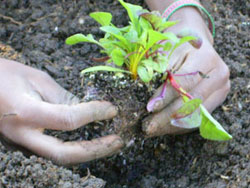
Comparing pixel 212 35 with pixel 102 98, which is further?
pixel 212 35

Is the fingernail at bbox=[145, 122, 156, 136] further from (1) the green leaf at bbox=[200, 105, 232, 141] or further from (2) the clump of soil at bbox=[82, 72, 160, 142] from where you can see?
(1) the green leaf at bbox=[200, 105, 232, 141]

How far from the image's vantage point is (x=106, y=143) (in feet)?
4.34

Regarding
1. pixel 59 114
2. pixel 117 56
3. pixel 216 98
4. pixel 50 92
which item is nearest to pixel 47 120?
pixel 59 114

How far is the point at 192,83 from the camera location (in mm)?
1405

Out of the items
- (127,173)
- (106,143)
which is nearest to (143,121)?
(106,143)

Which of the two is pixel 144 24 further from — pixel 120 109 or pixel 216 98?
pixel 216 98

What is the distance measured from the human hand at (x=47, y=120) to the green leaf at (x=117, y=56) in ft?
0.49

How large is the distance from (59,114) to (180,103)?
42cm

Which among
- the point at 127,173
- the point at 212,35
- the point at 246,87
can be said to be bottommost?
the point at 127,173

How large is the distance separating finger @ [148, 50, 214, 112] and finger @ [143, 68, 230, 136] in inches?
0.9

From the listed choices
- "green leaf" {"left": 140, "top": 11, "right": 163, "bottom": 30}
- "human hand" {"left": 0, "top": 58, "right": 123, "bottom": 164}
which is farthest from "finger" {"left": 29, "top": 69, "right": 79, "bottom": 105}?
"green leaf" {"left": 140, "top": 11, "right": 163, "bottom": 30}

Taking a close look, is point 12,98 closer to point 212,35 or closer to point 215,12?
point 212,35

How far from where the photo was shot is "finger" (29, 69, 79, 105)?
1381 millimetres

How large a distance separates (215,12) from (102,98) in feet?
3.03
